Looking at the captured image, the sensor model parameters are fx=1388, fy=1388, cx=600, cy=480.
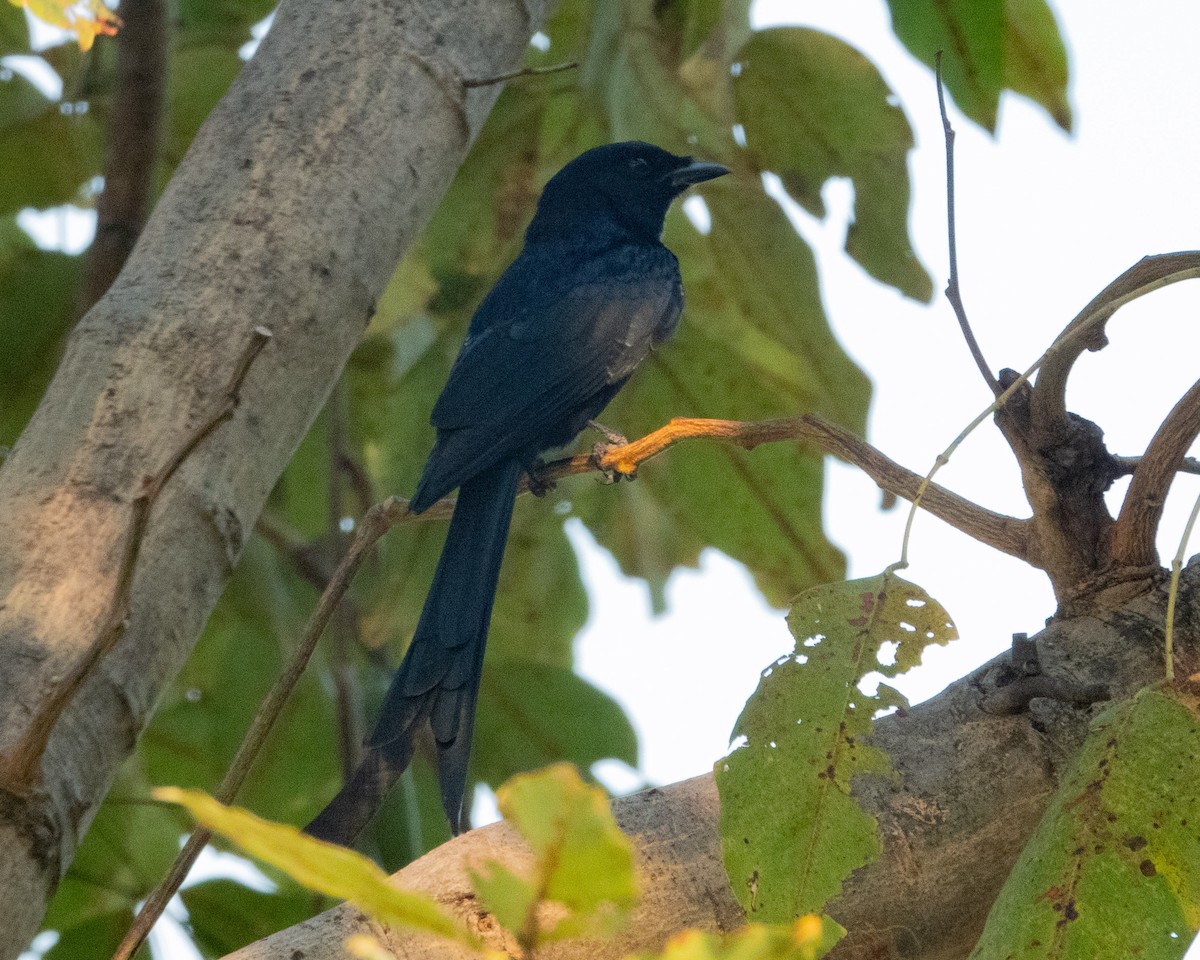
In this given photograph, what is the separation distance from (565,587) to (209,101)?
1.47 metres

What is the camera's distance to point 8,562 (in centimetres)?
161

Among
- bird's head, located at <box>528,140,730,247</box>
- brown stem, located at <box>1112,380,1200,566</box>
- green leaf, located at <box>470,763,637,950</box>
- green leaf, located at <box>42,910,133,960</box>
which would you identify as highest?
bird's head, located at <box>528,140,730,247</box>

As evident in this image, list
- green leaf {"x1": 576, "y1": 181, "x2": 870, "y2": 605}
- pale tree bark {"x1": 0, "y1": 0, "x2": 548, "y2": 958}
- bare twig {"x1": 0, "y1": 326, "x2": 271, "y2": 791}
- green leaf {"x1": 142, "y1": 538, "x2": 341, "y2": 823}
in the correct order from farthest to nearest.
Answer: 1. green leaf {"x1": 142, "y1": 538, "x2": 341, "y2": 823}
2. green leaf {"x1": 576, "y1": 181, "x2": 870, "y2": 605}
3. pale tree bark {"x1": 0, "y1": 0, "x2": 548, "y2": 958}
4. bare twig {"x1": 0, "y1": 326, "x2": 271, "y2": 791}

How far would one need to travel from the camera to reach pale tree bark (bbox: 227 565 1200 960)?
4.70ft

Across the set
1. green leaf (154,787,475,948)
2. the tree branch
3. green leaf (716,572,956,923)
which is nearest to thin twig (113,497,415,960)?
the tree branch

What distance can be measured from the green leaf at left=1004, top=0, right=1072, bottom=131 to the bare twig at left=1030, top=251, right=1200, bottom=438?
4.46 feet

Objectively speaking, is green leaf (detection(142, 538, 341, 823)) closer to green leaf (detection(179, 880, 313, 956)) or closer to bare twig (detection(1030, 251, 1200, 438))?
green leaf (detection(179, 880, 313, 956))

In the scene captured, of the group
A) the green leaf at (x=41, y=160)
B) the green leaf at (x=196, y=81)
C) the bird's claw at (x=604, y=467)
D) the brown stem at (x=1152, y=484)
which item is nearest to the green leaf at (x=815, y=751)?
the brown stem at (x=1152, y=484)

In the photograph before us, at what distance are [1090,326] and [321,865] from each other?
3.85 feet

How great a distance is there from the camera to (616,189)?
385cm

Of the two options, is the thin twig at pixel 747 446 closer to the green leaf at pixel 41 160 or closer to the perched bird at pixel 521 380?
the perched bird at pixel 521 380

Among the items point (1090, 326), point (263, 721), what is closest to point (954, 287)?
point (1090, 326)

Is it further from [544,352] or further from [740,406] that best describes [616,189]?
[740,406]

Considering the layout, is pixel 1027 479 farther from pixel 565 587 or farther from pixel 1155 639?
pixel 565 587
